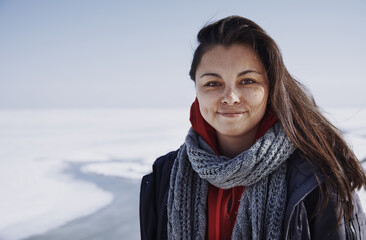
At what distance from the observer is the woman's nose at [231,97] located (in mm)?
1256

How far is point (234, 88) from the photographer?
1271mm

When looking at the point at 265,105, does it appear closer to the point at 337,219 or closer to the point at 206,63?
the point at 206,63

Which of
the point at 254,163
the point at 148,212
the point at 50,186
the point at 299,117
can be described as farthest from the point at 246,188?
the point at 50,186

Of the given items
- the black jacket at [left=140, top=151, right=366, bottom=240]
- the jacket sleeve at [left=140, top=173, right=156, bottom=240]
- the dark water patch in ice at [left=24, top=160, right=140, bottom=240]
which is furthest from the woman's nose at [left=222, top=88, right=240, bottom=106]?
the dark water patch in ice at [left=24, top=160, right=140, bottom=240]

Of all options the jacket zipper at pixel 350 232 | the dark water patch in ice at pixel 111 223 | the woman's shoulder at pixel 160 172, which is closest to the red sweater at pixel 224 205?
the woman's shoulder at pixel 160 172

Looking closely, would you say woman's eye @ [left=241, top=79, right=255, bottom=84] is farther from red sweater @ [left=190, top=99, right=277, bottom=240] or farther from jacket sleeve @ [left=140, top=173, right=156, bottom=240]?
jacket sleeve @ [left=140, top=173, right=156, bottom=240]

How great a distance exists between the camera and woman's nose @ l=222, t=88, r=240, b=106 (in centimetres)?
126

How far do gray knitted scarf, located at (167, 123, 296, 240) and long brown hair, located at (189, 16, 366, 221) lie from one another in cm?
8

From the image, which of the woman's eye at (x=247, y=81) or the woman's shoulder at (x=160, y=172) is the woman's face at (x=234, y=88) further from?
the woman's shoulder at (x=160, y=172)

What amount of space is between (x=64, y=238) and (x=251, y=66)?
259cm

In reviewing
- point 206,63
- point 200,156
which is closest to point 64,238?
point 200,156

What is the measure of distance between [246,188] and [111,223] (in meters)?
2.31

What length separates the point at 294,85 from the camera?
1.39 m

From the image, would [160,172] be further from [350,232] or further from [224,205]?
[350,232]
